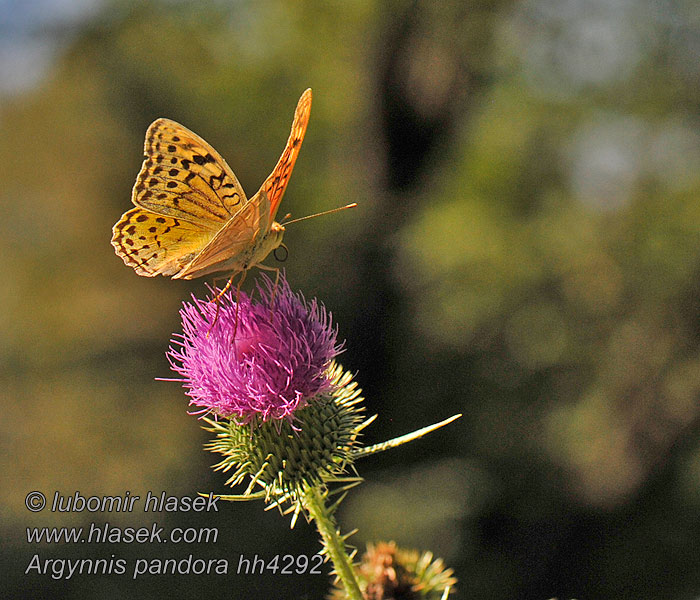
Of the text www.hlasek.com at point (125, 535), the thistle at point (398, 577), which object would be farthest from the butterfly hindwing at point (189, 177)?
the thistle at point (398, 577)

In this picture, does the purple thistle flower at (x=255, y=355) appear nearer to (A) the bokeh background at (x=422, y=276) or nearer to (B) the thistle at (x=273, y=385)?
(B) the thistle at (x=273, y=385)

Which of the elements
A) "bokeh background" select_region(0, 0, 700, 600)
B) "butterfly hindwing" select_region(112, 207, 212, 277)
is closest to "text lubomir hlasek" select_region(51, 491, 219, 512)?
"butterfly hindwing" select_region(112, 207, 212, 277)

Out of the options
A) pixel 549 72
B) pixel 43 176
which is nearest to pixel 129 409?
pixel 43 176

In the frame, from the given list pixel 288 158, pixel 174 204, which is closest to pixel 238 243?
pixel 288 158

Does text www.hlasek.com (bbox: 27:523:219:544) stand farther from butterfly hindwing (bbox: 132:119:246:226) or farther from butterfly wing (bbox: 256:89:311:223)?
butterfly wing (bbox: 256:89:311:223)

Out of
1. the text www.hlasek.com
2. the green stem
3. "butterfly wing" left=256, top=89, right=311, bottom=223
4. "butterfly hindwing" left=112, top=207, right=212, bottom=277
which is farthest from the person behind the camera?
the text www.hlasek.com

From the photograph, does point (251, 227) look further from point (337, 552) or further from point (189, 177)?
point (337, 552)

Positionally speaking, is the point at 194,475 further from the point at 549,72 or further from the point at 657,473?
the point at 549,72
